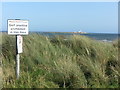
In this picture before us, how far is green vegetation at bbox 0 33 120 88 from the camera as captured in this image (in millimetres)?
6723

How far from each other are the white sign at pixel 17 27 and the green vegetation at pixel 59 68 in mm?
1131

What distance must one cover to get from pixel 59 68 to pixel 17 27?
5.71 ft

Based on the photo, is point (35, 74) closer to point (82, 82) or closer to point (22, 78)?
point (22, 78)

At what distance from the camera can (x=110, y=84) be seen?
6.75m

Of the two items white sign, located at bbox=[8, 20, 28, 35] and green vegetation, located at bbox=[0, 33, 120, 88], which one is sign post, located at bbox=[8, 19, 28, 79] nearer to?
white sign, located at bbox=[8, 20, 28, 35]

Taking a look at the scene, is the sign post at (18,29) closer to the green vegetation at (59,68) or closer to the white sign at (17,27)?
the white sign at (17,27)

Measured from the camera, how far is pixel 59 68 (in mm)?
7246

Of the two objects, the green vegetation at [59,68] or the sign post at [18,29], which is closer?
the green vegetation at [59,68]

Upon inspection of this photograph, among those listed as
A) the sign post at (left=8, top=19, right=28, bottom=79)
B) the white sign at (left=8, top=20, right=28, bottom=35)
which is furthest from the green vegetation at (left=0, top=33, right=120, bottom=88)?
the white sign at (left=8, top=20, right=28, bottom=35)

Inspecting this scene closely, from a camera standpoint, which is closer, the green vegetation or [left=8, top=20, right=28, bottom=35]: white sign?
the green vegetation

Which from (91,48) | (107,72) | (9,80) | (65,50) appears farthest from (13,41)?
(107,72)

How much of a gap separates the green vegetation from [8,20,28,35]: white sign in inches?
44.5

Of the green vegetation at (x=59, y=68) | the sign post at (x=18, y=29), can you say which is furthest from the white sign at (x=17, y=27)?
the green vegetation at (x=59, y=68)

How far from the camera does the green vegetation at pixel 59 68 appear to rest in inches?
265
